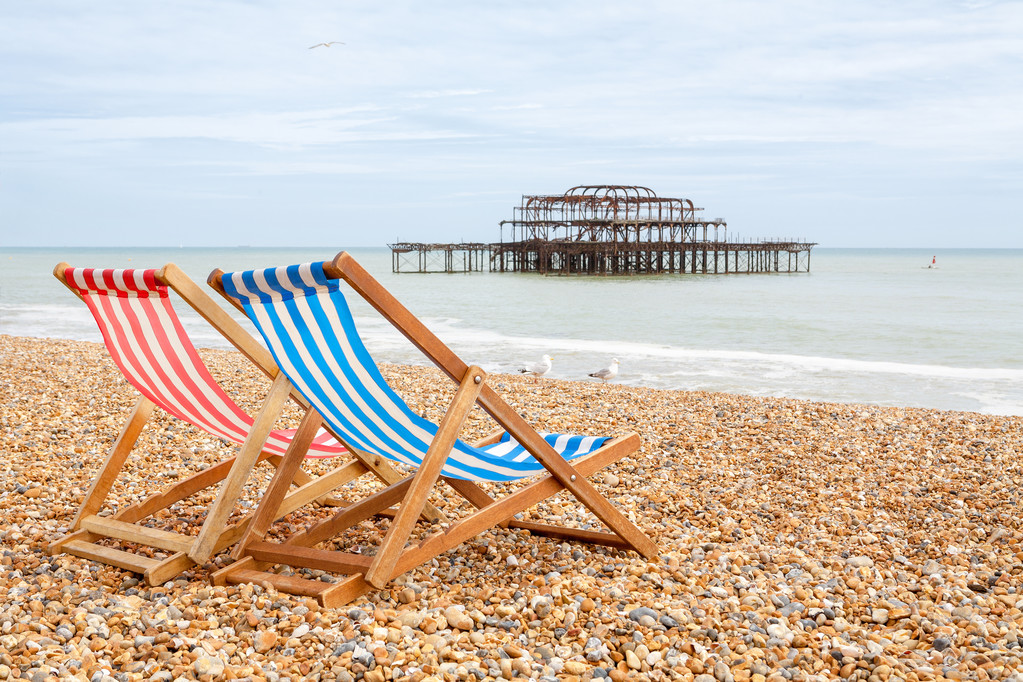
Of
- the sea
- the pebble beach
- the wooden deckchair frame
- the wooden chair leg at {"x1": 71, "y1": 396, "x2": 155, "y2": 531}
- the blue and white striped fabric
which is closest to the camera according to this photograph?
the pebble beach

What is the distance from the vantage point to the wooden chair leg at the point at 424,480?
233cm

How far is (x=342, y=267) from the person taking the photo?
2098 mm

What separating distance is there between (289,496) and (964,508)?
2603 millimetres

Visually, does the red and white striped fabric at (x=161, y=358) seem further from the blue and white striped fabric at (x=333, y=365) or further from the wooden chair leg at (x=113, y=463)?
the blue and white striped fabric at (x=333, y=365)

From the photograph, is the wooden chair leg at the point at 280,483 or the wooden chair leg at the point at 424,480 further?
the wooden chair leg at the point at 280,483

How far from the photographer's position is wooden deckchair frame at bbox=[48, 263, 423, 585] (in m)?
2.57

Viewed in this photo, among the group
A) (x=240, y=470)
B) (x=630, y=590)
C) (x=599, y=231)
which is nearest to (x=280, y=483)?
(x=240, y=470)

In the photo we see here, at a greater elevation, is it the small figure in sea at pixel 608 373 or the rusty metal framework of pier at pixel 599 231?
the rusty metal framework of pier at pixel 599 231

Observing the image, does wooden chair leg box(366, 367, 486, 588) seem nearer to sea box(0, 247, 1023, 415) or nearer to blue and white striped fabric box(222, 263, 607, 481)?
blue and white striped fabric box(222, 263, 607, 481)

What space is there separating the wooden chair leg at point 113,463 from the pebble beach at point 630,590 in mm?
182

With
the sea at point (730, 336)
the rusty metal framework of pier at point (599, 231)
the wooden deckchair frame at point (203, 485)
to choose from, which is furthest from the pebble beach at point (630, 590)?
the rusty metal framework of pier at point (599, 231)

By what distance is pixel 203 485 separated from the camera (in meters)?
3.08

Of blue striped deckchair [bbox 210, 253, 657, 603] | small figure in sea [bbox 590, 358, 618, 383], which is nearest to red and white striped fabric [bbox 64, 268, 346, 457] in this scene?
blue striped deckchair [bbox 210, 253, 657, 603]

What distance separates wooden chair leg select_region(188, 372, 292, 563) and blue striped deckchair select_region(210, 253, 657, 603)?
3.5 inches
